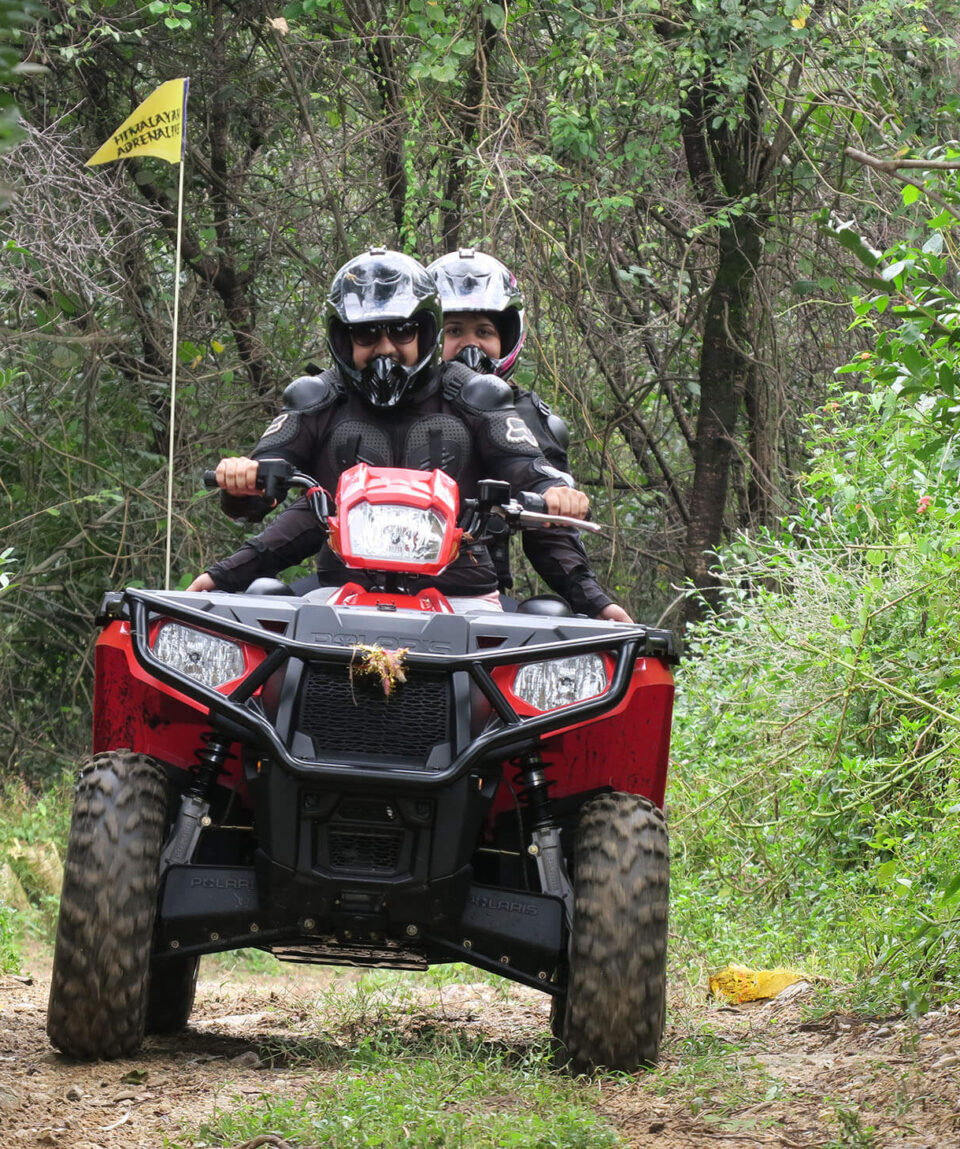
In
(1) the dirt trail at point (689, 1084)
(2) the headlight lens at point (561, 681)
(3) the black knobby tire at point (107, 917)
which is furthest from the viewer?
(2) the headlight lens at point (561, 681)

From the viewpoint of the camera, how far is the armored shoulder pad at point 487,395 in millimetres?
5066

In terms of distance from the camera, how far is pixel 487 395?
16.6ft

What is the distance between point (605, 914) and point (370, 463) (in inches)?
64.9

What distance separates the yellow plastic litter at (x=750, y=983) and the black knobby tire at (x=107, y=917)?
7.51 feet

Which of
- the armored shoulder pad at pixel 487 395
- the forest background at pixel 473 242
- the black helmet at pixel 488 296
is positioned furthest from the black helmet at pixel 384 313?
the forest background at pixel 473 242

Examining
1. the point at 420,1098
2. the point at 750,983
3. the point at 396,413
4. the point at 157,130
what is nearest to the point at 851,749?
the point at 750,983

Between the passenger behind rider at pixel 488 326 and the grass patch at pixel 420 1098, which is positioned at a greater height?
the passenger behind rider at pixel 488 326

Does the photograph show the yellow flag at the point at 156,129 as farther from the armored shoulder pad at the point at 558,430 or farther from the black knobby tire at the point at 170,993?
the black knobby tire at the point at 170,993

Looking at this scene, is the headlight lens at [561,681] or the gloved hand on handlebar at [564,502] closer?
the headlight lens at [561,681]

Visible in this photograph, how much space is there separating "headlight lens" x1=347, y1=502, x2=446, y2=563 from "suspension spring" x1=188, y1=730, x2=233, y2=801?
1.93ft

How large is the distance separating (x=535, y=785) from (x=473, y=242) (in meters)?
6.48

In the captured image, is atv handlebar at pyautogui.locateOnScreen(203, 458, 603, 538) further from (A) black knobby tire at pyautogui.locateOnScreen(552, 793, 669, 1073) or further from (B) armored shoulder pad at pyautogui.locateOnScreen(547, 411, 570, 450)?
(B) armored shoulder pad at pyautogui.locateOnScreen(547, 411, 570, 450)

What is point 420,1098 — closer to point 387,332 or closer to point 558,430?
point 387,332

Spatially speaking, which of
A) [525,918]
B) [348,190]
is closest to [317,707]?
[525,918]
